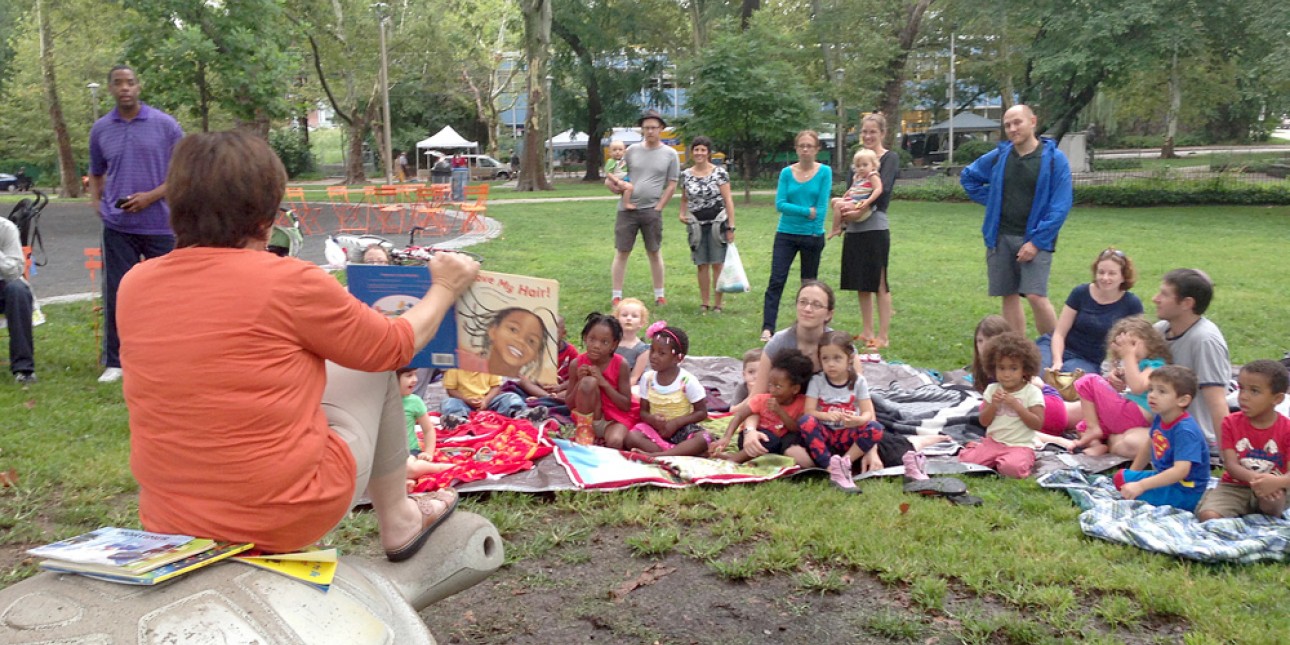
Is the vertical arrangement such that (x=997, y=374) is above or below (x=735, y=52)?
below

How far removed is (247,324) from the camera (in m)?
2.42

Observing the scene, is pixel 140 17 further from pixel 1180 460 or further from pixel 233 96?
pixel 1180 460

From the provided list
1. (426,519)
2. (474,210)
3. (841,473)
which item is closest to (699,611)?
(426,519)

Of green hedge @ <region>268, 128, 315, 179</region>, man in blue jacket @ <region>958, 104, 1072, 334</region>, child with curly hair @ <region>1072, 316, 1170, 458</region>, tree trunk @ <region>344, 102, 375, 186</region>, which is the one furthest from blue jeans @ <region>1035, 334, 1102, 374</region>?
green hedge @ <region>268, 128, 315, 179</region>

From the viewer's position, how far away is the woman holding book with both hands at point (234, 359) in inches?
95.6

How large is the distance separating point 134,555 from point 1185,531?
4039 mm

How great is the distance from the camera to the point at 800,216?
8758mm

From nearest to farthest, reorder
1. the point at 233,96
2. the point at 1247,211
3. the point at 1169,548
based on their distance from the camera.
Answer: the point at 1169,548, the point at 233,96, the point at 1247,211

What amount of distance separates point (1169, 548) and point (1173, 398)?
737mm

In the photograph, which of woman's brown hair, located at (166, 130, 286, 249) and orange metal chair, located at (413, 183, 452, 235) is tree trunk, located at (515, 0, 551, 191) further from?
woman's brown hair, located at (166, 130, 286, 249)

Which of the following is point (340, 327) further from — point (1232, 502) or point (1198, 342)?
point (1198, 342)

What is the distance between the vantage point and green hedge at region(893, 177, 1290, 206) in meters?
24.4

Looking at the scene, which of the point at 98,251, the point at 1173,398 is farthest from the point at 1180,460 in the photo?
the point at 98,251

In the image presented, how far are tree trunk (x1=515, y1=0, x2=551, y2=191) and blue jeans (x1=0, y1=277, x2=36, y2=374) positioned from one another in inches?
1055
